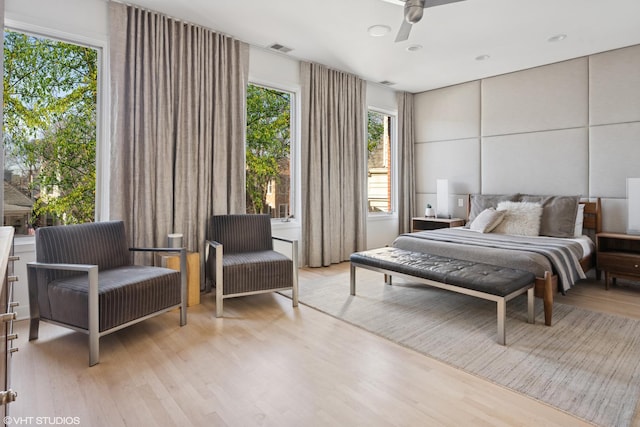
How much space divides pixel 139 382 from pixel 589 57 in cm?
566

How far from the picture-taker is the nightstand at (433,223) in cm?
545

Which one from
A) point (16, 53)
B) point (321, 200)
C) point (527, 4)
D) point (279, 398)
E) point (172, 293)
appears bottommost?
point (279, 398)

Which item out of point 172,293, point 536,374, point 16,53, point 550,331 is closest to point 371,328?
point 536,374

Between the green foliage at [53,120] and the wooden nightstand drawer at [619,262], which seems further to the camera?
the wooden nightstand drawer at [619,262]

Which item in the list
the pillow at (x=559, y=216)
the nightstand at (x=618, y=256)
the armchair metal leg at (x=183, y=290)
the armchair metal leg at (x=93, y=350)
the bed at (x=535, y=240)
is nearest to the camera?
the armchair metal leg at (x=93, y=350)

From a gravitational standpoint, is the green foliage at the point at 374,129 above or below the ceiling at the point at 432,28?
below

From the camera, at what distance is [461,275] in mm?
2857

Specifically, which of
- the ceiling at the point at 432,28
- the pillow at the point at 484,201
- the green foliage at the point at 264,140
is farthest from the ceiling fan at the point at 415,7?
the pillow at the point at 484,201

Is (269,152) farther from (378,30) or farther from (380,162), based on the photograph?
(380,162)

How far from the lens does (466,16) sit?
11.3 feet

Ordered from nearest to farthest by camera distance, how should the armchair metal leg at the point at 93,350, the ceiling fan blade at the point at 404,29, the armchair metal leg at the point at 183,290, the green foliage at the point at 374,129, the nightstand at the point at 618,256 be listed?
1. the armchair metal leg at the point at 93,350
2. the ceiling fan blade at the point at 404,29
3. the armchair metal leg at the point at 183,290
4. the nightstand at the point at 618,256
5. the green foliage at the point at 374,129

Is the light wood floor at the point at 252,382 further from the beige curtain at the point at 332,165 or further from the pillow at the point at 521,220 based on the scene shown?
the pillow at the point at 521,220

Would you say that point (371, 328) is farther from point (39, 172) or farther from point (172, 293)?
point (39, 172)

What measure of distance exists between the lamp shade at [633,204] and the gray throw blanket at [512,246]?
0.76m
